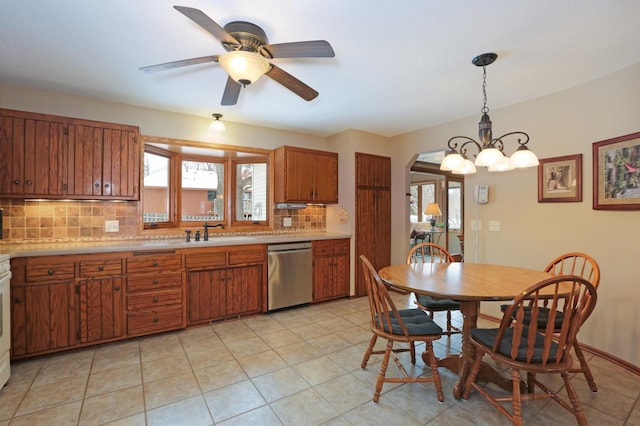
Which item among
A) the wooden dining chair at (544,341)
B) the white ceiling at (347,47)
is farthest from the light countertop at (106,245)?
the wooden dining chair at (544,341)

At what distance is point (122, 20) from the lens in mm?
1872

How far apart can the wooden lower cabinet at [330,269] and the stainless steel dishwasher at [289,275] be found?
12 centimetres

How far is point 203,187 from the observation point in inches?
157

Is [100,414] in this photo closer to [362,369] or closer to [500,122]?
[362,369]

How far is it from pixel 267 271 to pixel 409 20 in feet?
9.37

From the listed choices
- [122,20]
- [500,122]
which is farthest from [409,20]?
[500,122]

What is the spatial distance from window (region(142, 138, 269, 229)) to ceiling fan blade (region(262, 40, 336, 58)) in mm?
2213

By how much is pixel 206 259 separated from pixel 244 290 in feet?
1.91

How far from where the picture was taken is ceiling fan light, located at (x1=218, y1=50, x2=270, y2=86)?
5.76 feet

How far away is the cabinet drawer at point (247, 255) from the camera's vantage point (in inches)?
134

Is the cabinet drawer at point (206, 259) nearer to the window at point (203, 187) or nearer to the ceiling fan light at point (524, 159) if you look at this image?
the window at point (203, 187)

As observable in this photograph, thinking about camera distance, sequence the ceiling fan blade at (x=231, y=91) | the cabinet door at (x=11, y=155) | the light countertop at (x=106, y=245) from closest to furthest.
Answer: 1. the ceiling fan blade at (x=231, y=91)
2. the light countertop at (x=106, y=245)
3. the cabinet door at (x=11, y=155)

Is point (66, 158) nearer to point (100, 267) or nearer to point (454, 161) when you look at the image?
point (100, 267)

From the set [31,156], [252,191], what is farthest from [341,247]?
[31,156]
